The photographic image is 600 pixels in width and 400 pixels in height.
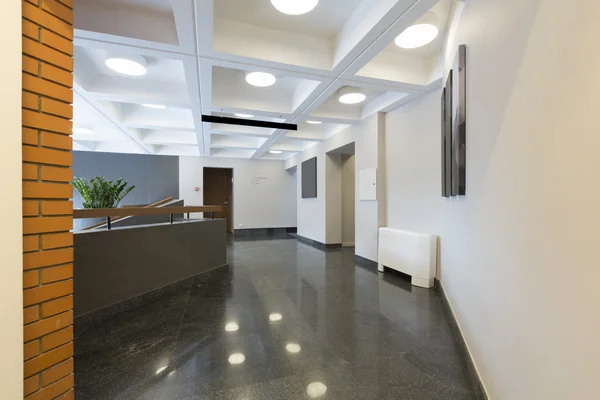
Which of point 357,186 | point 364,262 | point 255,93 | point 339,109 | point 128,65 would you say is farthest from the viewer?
point 357,186

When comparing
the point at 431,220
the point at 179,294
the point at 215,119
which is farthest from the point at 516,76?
the point at 215,119

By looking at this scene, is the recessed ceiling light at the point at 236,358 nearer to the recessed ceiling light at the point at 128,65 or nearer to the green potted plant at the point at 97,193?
the green potted plant at the point at 97,193

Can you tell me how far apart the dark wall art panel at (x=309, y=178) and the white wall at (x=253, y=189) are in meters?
2.18

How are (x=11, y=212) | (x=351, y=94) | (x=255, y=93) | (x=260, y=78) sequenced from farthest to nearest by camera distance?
(x=255, y=93) → (x=351, y=94) → (x=260, y=78) → (x=11, y=212)

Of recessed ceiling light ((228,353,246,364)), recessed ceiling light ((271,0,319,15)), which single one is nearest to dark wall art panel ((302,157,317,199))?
recessed ceiling light ((271,0,319,15))

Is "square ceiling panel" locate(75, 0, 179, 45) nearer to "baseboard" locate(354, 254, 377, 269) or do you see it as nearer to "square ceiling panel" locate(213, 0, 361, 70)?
"square ceiling panel" locate(213, 0, 361, 70)

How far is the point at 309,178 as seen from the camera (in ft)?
28.7

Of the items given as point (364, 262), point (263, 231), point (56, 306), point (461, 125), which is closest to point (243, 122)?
point (364, 262)

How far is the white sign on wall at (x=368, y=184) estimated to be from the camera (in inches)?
211

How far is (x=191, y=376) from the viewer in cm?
198

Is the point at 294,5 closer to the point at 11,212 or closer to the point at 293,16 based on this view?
the point at 293,16

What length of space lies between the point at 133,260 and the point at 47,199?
2.34 meters

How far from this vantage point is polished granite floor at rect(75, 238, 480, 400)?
1.86 metres

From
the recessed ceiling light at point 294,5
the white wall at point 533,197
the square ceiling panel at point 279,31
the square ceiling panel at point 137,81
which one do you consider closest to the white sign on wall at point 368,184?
the square ceiling panel at point 279,31
